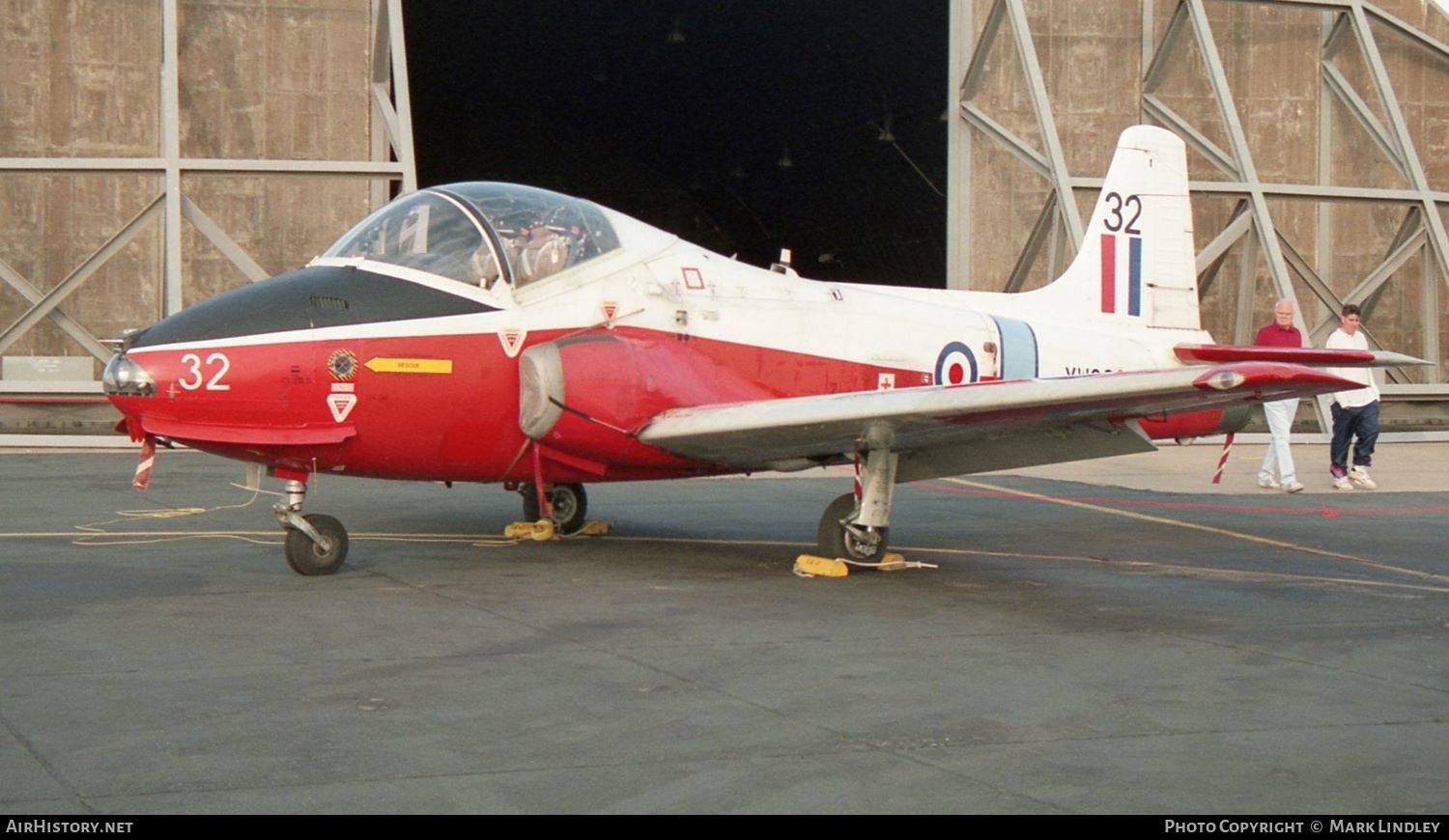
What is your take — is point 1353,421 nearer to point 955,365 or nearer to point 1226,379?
point 955,365

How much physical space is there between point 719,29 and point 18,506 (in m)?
20.4

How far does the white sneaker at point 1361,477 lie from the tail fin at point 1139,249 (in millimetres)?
3699

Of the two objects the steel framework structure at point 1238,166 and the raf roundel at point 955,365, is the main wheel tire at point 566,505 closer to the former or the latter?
the raf roundel at point 955,365

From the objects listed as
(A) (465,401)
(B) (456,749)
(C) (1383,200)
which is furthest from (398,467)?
(C) (1383,200)

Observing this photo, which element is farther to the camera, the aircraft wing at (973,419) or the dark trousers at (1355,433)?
the dark trousers at (1355,433)

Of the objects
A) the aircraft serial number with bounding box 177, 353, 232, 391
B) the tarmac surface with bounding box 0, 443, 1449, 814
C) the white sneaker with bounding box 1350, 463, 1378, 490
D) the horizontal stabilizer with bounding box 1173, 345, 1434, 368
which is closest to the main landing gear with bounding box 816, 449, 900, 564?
the tarmac surface with bounding box 0, 443, 1449, 814

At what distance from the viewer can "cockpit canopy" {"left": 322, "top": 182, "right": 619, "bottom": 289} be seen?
953 centimetres

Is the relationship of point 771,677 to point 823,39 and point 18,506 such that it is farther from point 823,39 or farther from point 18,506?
point 823,39

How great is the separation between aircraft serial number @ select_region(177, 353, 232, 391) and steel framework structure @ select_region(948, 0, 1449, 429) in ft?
50.6

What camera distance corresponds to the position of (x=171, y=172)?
817 inches

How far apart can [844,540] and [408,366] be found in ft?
9.62

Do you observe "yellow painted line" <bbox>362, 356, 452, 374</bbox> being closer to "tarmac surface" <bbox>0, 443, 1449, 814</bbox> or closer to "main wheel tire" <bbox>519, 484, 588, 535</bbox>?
"tarmac surface" <bbox>0, 443, 1449, 814</bbox>

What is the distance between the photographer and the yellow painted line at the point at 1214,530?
10414 mm

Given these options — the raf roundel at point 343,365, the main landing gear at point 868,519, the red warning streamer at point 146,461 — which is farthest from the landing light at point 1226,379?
the red warning streamer at point 146,461
